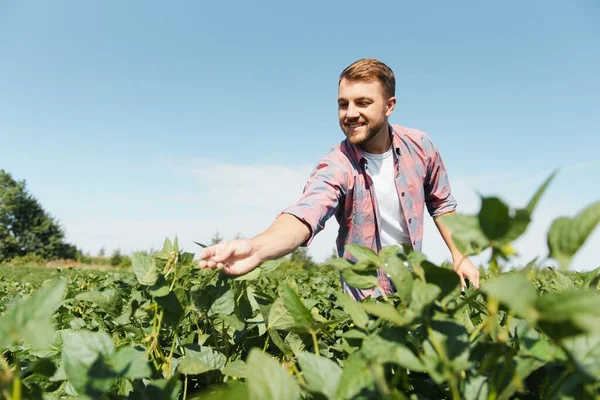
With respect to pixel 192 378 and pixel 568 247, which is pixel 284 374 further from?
pixel 192 378

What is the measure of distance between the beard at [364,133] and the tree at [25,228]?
60613 millimetres

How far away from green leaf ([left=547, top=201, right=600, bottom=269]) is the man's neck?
2891 millimetres

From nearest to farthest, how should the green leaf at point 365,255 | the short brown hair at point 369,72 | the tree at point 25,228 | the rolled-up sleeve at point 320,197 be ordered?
the green leaf at point 365,255 < the rolled-up sleeve at point 320,197 < the short brown hair at point 369,72 < the tree at point 25,228

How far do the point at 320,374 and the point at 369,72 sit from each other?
3.10 m

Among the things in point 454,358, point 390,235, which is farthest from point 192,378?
point 390,235

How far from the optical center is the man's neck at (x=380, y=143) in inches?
140

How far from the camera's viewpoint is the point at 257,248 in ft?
5.20

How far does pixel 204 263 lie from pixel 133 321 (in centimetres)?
40

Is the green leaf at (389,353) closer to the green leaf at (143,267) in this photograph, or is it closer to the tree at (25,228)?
the green leaf at (143,267)

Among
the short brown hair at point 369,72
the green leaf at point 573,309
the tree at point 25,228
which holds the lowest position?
the green leaf at point 573,309

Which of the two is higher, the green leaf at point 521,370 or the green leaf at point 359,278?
the green leaf at point 359,278

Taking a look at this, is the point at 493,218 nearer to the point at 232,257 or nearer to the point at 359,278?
Answer: the point at 359,278

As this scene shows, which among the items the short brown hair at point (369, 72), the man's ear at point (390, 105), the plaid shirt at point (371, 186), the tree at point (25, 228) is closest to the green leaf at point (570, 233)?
the plaid shirt at point (371, 186)

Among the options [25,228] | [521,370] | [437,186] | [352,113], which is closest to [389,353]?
[521,370]
